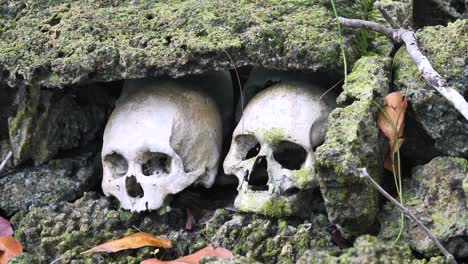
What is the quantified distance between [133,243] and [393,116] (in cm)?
98

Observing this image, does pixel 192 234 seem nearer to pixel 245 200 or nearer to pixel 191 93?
pixel 245 200

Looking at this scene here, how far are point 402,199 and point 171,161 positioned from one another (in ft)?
2.80

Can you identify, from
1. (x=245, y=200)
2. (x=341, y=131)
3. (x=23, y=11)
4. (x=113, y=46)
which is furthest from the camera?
(x=23, y=11)

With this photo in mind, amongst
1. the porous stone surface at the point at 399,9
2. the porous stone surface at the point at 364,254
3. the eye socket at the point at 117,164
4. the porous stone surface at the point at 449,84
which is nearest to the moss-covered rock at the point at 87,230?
the eye socket at the point at 117,164

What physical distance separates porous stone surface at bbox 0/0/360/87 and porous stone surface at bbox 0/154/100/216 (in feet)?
1.35

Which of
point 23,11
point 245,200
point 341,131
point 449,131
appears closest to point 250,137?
point 245,200

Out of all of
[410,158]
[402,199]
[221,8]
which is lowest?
[402,199]

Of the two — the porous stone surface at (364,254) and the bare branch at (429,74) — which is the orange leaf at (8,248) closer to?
the porous stone surface at (364,254)

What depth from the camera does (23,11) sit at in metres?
3.10

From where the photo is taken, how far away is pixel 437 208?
2252mm

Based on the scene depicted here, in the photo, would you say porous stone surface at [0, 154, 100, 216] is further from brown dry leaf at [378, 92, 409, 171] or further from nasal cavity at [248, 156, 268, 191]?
brown dry leaf at [378, 92, 409, 171]

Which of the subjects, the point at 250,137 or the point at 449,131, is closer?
the point at 449,131

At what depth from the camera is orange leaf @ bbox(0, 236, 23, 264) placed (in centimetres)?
261

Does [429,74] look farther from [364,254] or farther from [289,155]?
[364,254]
